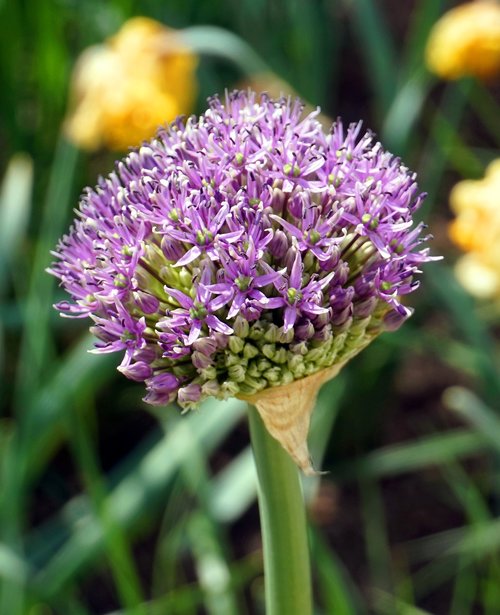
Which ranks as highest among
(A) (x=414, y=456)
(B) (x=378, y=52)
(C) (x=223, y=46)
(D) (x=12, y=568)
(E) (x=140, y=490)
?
(B) (x=378, y=52)

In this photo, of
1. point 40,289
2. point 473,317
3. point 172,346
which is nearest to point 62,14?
point 40,289

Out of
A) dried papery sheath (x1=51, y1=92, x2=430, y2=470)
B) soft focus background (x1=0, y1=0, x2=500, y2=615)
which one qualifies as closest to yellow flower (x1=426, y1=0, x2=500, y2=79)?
soft focus background (x1=0, y1=0, x2=500, y2=615)

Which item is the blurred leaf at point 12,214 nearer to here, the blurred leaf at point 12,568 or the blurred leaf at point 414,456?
the blurred leaf at point 12,568

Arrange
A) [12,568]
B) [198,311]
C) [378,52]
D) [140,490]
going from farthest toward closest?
1. [378,52]
2. [140,490]
3. [12,568]
4. [198,311]

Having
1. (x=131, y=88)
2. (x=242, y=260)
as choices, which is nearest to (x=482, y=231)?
(x=131, y=88)

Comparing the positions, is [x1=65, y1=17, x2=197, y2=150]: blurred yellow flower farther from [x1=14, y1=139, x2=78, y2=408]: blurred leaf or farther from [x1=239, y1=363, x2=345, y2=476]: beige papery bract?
[x1=239, y1=363, x2=345, y2=476]: beige papery bract

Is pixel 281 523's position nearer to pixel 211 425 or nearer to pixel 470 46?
pixel 211 425

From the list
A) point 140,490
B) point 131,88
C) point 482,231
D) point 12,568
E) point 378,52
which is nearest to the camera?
point 12,568
